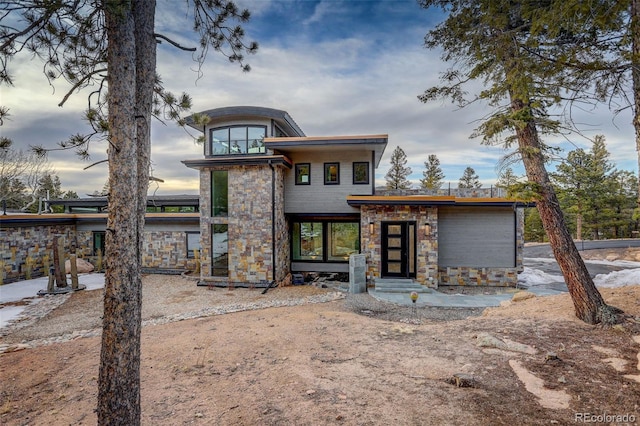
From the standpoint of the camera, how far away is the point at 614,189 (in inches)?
902

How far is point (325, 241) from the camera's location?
11930 mm

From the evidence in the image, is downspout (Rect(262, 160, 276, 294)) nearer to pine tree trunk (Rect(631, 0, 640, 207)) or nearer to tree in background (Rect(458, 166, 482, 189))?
pine tree trunk (Rect(631, 0, 640, 207))

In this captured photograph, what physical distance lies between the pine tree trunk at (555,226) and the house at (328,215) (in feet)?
13.9

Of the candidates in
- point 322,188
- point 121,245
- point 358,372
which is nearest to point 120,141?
point 121,245

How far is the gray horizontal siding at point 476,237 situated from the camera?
10727 mm

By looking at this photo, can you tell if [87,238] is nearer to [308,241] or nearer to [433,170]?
[308,241]

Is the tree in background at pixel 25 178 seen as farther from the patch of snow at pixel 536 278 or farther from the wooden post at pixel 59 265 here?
the patch of snow at pixel 536 278

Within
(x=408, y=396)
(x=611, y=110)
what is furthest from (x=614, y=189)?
(x=408, y=396)

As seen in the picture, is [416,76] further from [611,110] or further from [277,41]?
[611,110]

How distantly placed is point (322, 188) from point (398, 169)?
56.4 feet

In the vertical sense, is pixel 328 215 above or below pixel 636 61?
below

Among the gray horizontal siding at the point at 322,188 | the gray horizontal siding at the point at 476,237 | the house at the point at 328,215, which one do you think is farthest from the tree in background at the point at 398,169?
the gray horizontal siding at the point at 322,188

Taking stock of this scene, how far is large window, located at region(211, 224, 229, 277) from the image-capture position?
36.8 feet

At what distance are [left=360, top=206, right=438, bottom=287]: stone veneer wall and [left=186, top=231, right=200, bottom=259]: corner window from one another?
8044 mm
